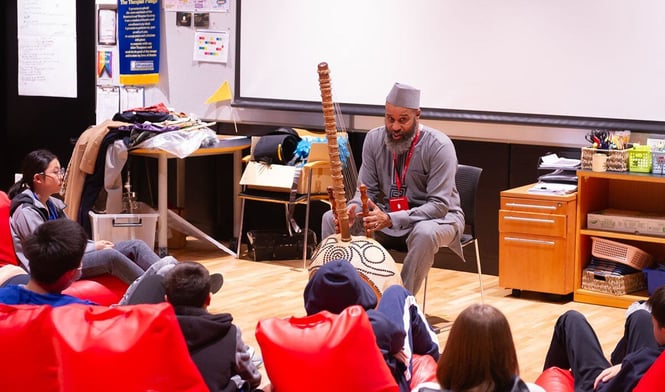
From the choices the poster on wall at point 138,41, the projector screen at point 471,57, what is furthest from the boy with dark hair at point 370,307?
the poster on wall at point 138,41

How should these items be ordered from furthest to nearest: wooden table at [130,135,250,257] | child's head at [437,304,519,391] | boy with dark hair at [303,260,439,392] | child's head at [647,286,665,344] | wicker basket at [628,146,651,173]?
1. wooden table at [130,135,250,257]
2. wicker basket at [628,146,651,173]
3. boy with dark hair at [303,260,439,392]
4. child's head at [647,286,665,344]
5. child's head at [437,304,519,391]

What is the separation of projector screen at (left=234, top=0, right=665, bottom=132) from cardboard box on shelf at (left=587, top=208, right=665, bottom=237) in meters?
0.51

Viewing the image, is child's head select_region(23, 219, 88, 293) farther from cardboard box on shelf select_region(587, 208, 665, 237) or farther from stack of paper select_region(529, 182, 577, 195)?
cardboard box on shelf select_region(587, 208, 665, 237)

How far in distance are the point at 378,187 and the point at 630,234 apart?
57.5 inches

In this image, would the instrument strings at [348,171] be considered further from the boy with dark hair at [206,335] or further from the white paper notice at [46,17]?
the white paper notice at [46,17]

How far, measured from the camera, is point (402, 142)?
535 centimetres

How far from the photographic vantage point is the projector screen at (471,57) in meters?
6.05

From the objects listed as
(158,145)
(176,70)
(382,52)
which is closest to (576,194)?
(382,52)

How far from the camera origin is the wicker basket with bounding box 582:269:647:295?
584 centimetres

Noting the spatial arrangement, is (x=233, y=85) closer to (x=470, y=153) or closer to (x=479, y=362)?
(x=470, y=153)

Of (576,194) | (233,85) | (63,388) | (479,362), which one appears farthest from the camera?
(233,85)

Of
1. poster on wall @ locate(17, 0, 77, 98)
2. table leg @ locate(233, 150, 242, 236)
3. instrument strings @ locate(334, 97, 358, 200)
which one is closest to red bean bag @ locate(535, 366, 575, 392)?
instrument strings @ locate(334, 97, 358, 200)

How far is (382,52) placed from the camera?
6.92 metres

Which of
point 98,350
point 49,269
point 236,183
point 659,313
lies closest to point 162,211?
point 236,183
